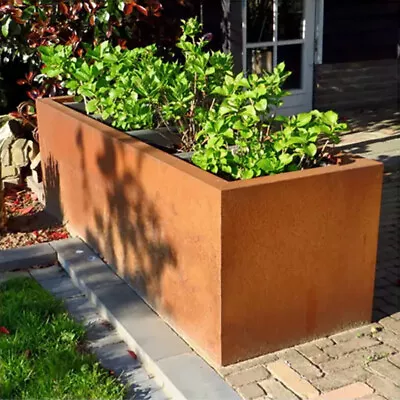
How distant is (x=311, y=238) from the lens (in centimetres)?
344

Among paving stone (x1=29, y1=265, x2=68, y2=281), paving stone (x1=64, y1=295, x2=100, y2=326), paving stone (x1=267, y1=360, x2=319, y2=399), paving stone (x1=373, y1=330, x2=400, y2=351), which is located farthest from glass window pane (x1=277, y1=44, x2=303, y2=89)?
paving stone (x1=267, y1=360, x2=319, y2=399)

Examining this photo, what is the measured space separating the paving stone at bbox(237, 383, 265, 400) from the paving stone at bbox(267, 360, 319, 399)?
0.14 m

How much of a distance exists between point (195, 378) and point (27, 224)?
2.87 m

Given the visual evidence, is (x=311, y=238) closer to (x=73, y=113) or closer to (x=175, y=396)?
(x=175, y=396)

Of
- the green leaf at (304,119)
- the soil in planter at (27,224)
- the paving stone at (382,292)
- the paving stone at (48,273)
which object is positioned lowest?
the paving stone at (48,273)

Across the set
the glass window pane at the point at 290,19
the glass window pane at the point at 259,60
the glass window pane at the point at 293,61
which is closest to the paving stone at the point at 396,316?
the glass window pane at the point at 259,60

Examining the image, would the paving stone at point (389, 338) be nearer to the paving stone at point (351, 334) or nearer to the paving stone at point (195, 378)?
the paving stone at point (351, 334)

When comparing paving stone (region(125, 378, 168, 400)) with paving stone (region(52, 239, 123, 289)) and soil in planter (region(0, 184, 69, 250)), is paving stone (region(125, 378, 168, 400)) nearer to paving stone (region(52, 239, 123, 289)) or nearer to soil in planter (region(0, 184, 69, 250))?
paving stone (region(52, 239, 123, 289))

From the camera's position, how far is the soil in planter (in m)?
5.31

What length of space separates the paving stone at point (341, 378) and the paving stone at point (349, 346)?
157 millimetres

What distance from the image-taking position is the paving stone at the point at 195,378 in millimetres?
3146

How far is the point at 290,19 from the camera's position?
9.40 m

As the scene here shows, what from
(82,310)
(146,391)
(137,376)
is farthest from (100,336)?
(146,391)

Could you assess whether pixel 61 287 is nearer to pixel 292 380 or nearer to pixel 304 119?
pixel 292 380
